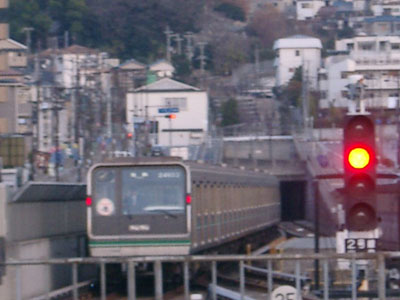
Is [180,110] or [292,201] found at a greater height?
[180,110]

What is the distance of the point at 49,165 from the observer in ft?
125

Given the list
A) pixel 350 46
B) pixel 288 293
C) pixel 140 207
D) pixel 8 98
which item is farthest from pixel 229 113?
pixel 288 293

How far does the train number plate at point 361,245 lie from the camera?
988 cm

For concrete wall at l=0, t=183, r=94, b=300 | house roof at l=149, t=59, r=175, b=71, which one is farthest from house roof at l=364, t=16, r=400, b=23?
concrete wall at l=0, t=183, r=94, b=300

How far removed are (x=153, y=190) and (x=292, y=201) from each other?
1383 inches

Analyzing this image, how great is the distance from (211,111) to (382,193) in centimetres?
4182

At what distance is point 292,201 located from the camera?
52.6 m

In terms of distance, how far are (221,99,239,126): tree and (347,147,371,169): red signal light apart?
51627 millimetres

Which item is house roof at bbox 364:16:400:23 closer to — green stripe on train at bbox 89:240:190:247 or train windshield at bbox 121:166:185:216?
train windshield at bbox 121:166:185:216

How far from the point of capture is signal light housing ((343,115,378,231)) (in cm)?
980

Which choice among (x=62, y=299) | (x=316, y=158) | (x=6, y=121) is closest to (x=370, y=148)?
(x=62, y=299)

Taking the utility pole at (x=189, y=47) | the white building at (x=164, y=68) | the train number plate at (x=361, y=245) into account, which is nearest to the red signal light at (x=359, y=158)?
the train number plate at (x=361, y=245)

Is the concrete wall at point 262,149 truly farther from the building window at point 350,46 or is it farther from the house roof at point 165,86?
the building window at point 350,46

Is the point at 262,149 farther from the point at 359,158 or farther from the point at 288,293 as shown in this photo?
the point at 359,158
